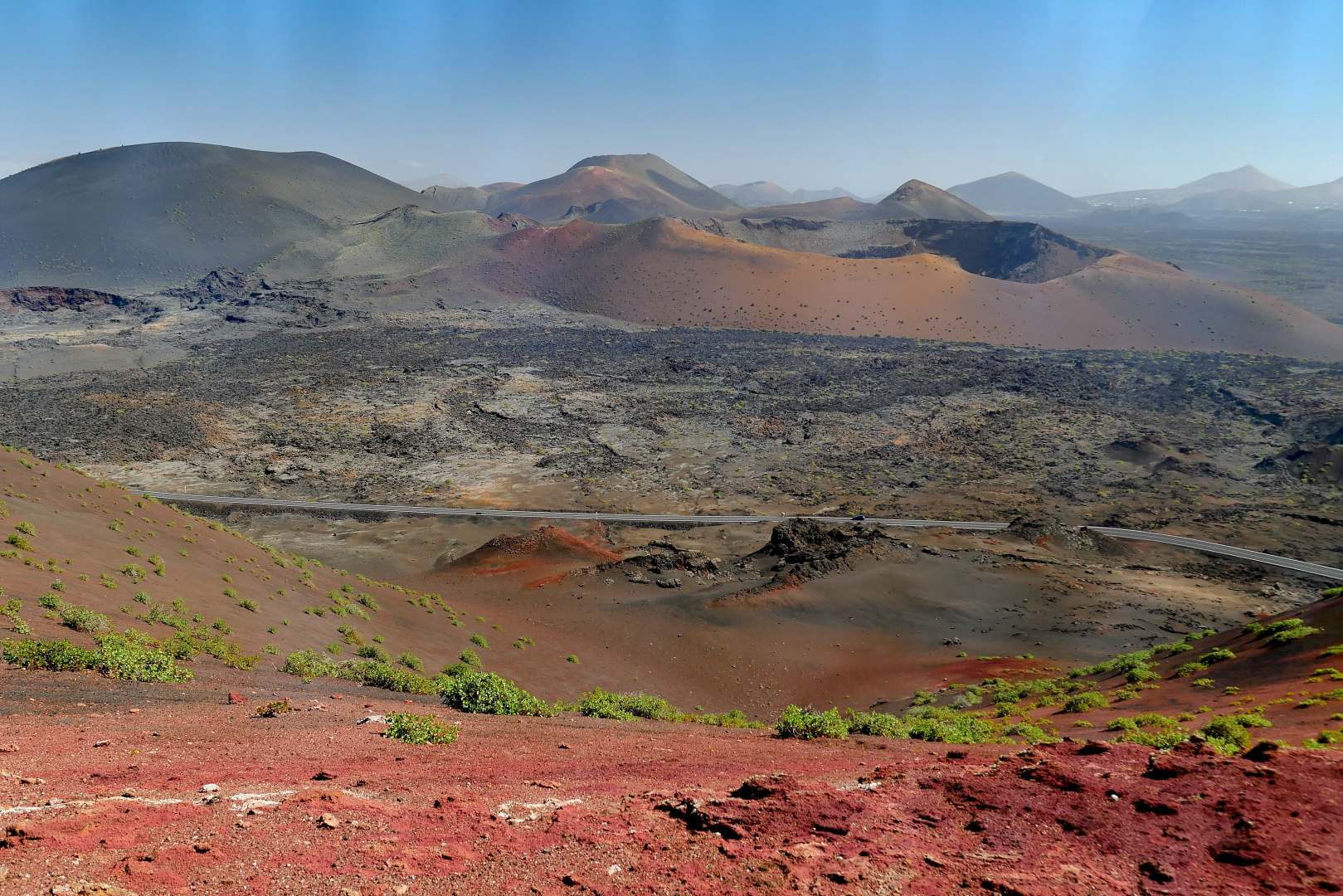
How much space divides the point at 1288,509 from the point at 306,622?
4737cm

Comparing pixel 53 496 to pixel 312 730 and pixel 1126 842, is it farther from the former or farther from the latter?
pixel 1126 842

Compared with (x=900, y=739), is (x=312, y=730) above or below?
above

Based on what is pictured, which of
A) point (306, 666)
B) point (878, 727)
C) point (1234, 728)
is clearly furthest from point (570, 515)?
point (1234, 728)

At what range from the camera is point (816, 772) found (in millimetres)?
9797

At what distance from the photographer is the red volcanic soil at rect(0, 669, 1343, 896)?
5.84m

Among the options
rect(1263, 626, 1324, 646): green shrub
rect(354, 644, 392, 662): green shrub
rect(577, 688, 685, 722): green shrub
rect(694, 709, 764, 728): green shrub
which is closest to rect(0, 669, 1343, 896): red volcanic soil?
rect(577, 688, 685, 722): green shrub

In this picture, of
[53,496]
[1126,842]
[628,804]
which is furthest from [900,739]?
[53,496]

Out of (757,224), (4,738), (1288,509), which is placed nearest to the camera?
(4,738)

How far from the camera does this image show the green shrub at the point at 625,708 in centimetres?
1513

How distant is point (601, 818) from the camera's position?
725 cm

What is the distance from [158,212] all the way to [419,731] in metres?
144

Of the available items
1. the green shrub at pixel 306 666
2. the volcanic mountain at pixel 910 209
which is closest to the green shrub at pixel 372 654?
the green shrub at pixel 306 666

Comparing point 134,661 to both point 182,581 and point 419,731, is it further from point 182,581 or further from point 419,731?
point 182,581

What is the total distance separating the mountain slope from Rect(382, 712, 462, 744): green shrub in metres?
120
